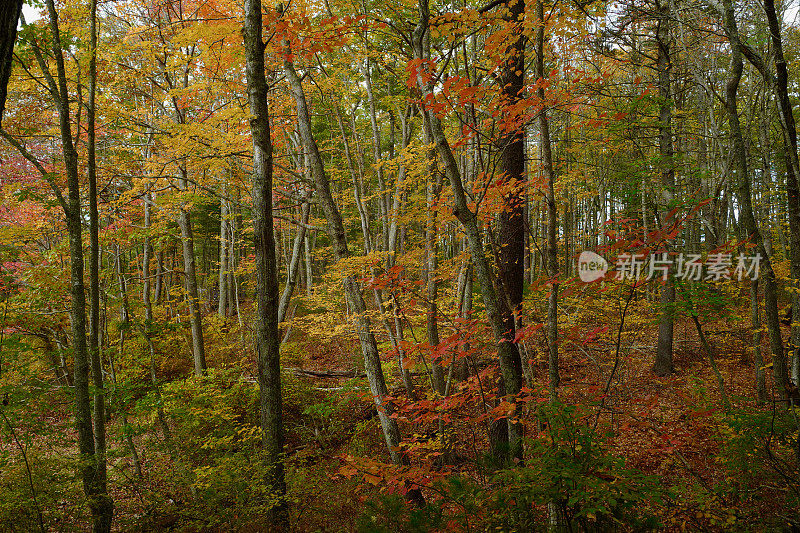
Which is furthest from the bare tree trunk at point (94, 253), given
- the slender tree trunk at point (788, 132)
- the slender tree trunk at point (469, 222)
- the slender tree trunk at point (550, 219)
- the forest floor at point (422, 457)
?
the slender tree trunk at point (788, 132)

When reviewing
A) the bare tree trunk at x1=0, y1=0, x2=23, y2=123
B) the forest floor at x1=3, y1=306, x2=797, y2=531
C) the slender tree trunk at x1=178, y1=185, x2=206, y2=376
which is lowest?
the forest floor at x1=3, y1=306, x2=797, y2=531

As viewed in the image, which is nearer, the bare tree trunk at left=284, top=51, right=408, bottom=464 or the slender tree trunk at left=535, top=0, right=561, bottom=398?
the slender tree trunk at left=535, top=0, right=561, bottom=398

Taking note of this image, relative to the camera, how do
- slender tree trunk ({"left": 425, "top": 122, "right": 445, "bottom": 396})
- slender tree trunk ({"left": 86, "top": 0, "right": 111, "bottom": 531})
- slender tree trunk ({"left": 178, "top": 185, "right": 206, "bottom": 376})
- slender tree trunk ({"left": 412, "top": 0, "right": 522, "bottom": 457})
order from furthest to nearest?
slender tree trunk ({"left": 178, "top": 185, "right": 206, "bottom": 376}) → slender tree trunk ({"left": 425, "top": 122, "right": 445, "bottom": 396}) → slender tree trunk ({"left": 86, "top": 0, "right": 111, "bottom": 531}) → slender tree trunk ({"left": 412, "top": 0, "right": 522, "bottom": 457})

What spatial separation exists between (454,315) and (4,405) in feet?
21.1

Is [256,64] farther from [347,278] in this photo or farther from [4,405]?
[4,405]

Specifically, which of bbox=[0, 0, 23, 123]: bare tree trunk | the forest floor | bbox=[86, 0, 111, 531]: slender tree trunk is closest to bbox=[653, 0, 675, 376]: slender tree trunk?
the forest floor

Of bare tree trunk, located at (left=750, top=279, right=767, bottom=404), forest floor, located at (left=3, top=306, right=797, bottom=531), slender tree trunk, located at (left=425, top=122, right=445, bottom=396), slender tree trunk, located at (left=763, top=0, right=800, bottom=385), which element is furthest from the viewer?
slender tree trunk, located at (left=425, top=122, right=445, bottom=396)

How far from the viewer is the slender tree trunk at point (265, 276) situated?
405cm

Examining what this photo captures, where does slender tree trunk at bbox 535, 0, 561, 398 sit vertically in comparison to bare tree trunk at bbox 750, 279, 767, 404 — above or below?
above

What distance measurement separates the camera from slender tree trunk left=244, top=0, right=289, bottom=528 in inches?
160

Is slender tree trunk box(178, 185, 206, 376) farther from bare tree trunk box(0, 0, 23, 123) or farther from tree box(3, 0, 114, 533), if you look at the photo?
bare tree trunk box(0, 0, 23, 123)

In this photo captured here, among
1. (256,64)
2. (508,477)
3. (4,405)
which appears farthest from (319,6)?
(508,477)

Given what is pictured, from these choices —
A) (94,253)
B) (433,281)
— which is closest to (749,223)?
(433,281)

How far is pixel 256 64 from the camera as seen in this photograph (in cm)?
407
